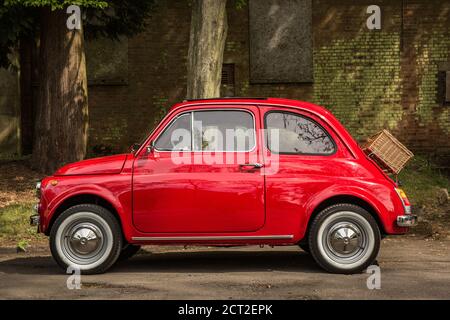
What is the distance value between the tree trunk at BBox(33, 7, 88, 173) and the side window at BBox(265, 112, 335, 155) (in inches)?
283

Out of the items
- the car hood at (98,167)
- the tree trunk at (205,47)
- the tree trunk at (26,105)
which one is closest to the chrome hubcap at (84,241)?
the car hood at (98,167)

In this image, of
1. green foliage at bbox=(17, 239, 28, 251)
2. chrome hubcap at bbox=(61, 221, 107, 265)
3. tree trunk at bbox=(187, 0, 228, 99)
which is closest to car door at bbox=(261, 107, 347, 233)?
chrome hubcap at bbox=(61, 221, 107, 265)

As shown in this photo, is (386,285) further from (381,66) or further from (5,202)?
(381,66)

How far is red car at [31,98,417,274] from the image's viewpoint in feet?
28.9

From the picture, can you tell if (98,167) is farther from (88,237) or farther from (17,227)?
(17,227)

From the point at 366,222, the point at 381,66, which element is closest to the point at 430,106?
the point at 381,66

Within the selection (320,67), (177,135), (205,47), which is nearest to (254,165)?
(177,135)

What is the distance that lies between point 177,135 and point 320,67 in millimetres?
11654

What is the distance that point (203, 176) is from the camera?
888cm

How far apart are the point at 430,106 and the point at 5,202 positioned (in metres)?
10.6

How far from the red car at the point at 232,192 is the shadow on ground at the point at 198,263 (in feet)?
1.62

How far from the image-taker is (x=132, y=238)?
8961 millimetres

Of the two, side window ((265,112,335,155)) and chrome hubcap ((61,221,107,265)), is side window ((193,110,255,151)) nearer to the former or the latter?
side window ((265,112,335,155))

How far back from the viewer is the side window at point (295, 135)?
356 inches
